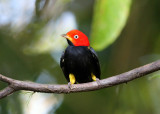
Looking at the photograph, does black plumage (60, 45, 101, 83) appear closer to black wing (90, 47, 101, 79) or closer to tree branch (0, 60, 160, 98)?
black wing (90, 47, 101, 79)

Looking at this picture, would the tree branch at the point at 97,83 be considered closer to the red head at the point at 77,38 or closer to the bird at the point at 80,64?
the bird at the point at 80,64

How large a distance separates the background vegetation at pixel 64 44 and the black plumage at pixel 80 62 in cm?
26

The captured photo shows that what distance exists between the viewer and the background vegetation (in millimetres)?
4707

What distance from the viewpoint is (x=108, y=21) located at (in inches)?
100

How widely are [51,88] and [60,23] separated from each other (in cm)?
343

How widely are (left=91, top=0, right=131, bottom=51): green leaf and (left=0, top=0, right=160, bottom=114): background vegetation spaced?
1420 mm

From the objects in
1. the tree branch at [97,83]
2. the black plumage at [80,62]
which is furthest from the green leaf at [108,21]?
the black plumage at [80,62]

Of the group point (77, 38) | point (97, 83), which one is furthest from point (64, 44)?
point (97, 83)

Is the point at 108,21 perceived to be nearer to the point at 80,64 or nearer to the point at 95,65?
the point at 80,64

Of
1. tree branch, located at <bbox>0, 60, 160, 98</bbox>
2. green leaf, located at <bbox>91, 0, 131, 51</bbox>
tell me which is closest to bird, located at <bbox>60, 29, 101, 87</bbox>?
tree branch, located at <bbox>0, 60, 160, 98</bbox>

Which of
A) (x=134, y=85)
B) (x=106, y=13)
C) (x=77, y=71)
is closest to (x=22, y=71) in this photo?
(x=77, y=71)

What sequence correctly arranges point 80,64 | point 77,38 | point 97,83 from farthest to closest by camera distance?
point 77,38, point 80,64, point 97,83

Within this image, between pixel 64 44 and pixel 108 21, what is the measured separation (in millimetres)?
3977

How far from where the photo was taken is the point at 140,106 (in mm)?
4898
